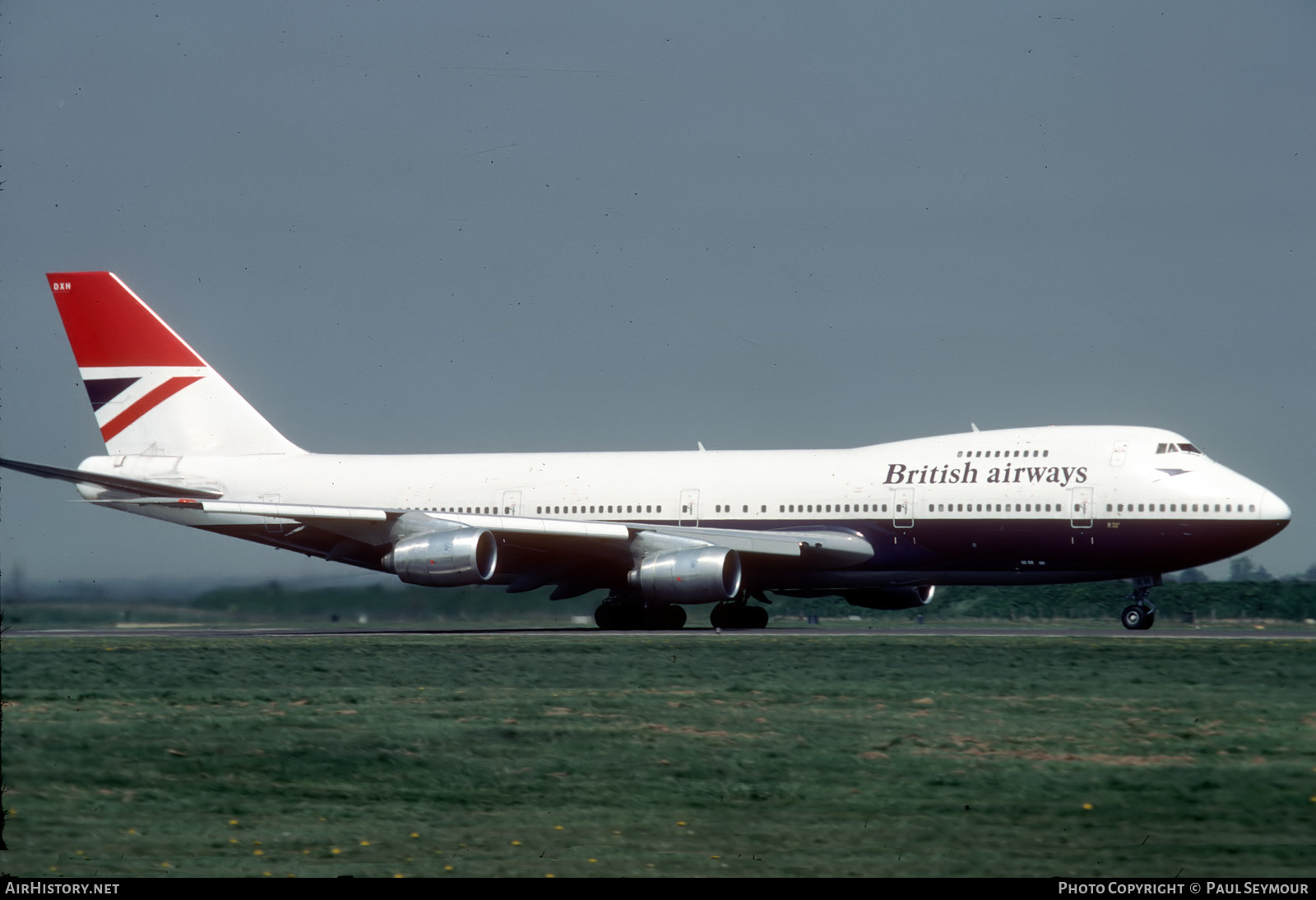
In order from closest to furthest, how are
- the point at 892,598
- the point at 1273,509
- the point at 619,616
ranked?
the point at 1273,509
the point at 619,616
the point at 892,598

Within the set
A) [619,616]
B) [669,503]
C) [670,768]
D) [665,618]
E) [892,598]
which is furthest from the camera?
[892,598]

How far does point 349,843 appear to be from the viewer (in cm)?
1144

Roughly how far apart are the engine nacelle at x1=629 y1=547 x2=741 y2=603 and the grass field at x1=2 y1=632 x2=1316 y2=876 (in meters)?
9.62

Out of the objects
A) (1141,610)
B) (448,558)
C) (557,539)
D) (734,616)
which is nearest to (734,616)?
(734,616)

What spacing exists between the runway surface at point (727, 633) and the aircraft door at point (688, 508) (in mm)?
2816

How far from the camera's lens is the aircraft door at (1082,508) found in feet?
116

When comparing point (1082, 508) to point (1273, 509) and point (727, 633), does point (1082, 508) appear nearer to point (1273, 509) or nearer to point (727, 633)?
point (1273, 509)

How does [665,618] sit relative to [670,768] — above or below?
above

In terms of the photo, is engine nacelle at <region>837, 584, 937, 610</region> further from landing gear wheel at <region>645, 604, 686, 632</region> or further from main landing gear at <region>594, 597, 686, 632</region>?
main landing gear at <region>594, 597, 686, 632</region>

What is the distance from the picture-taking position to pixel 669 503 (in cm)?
4006

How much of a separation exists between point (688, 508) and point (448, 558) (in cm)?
680

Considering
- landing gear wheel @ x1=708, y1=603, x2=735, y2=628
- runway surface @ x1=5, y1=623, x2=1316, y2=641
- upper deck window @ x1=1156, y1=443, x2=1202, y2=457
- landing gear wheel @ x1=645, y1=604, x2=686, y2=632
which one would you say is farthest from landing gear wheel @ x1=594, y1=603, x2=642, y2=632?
upper deck window @ x1=1156, y1=443, x2=1202, y2=457

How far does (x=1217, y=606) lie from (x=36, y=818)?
44.2 metres

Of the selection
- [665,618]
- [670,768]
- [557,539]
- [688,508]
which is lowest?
[670,768]
